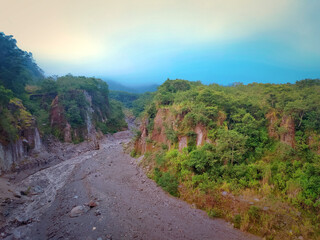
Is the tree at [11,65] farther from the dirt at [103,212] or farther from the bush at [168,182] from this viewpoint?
the bush at [168,182]

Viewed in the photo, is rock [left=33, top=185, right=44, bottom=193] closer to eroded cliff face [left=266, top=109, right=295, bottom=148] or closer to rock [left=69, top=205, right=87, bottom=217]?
rock [left=69, top=205, right=87, bottom=217]

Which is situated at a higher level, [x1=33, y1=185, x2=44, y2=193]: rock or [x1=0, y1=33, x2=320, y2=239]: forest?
[x1=0, y1=33, x2=320, y2=239]: forest

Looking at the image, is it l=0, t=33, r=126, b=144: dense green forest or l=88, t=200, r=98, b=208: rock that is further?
l=0, t=33, r=126, b=144: dense green forest

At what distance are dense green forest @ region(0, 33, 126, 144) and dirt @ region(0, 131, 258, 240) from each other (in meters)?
8.63

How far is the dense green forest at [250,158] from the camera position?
36.3 feet

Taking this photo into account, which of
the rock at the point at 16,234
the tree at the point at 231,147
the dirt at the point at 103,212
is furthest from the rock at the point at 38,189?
the tree at the point at 231,147

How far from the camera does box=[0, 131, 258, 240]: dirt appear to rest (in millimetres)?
10875

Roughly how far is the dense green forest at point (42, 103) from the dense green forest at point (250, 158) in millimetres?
16970

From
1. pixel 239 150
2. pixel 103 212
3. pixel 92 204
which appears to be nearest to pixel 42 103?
pixel 92 204

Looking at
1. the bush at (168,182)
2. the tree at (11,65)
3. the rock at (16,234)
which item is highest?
the tree at (11,65)

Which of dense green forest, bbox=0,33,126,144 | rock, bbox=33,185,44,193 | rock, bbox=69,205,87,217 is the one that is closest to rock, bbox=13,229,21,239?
rock, bbox=69,205,87,217

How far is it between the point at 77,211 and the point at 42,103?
94.1ft

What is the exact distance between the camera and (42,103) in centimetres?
3516

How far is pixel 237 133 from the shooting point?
49.3 feet
